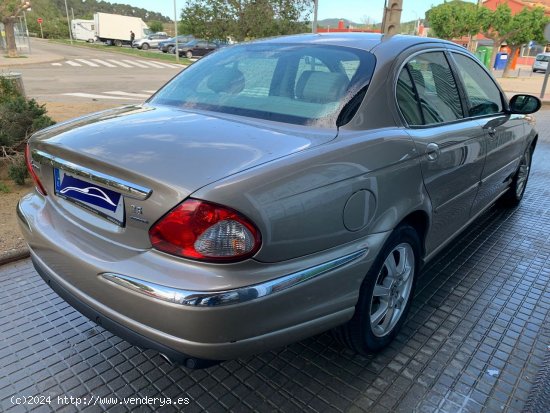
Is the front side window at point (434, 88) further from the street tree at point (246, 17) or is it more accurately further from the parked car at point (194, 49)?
the parked car at point (194, 49)

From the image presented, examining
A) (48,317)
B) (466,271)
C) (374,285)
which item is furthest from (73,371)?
(466,271)

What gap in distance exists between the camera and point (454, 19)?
116 feet

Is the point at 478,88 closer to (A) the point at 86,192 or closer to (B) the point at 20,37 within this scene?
(A) the point at 86,192

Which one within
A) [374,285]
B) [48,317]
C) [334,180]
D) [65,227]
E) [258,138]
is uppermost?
[258,138]

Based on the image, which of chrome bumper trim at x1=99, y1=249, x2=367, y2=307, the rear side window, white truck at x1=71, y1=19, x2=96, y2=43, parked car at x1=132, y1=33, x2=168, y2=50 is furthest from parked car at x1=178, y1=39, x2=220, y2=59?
chrome bumper trim at x1=99, y1=249, x2=367, y2=307

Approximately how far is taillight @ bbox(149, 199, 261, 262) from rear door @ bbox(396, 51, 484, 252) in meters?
1.24

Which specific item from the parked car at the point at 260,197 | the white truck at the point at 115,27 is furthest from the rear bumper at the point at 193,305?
the white truck at the point at 115,27

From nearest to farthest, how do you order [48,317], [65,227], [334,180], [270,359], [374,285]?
[334,180], [65,227], [374,285], [270,359], [48,317]

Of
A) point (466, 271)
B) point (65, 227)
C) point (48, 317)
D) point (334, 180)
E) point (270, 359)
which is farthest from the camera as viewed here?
point (466, 271)

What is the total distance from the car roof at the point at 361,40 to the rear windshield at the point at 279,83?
0.08 meters

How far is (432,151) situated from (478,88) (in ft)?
4.42

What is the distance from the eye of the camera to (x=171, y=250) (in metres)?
1.71

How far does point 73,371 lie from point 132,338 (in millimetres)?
800

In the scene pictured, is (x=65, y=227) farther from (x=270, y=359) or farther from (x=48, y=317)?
(x=270, y=359)
